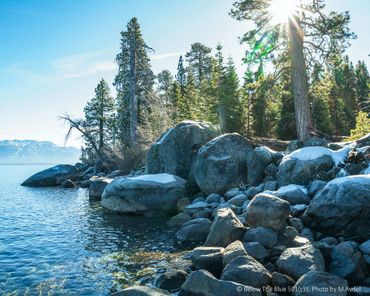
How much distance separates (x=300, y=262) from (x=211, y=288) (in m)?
2.31

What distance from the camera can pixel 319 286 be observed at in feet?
21.5

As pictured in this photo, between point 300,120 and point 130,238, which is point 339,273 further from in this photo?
point 300,120

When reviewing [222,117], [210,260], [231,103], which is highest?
[231,103]

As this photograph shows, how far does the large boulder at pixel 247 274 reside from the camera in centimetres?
724

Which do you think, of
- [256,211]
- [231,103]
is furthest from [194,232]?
[231,103]

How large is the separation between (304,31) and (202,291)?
→ 16.7 meters

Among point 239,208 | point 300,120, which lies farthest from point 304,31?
point 239,208

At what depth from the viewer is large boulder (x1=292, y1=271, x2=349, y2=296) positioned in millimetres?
6504

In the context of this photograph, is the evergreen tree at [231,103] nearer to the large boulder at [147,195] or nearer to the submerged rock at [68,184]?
the submerged rock at [68,184]

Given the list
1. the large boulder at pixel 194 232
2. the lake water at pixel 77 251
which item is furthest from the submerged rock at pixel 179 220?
the large boulder at pixel 194 232

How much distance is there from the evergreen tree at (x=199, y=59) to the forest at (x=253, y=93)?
16 cm

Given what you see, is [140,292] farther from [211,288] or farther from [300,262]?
[300,262]

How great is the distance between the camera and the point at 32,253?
1123 centimetres

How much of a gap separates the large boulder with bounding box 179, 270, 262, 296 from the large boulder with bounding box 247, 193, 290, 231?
11.3 ft
